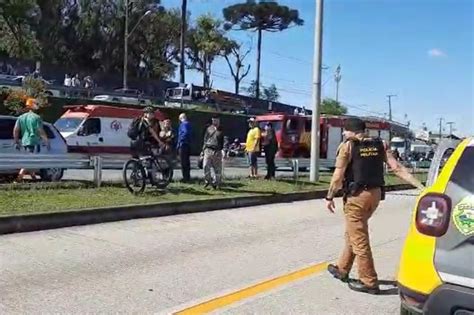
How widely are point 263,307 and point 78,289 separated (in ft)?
5.86

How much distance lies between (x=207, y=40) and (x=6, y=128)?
57.9 m

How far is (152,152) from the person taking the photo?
13000 millimetres

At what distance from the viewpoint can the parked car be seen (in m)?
14.0

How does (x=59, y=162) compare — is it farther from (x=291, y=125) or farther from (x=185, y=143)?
(x=291, y=125)

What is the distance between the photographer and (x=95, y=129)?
81.4 ft

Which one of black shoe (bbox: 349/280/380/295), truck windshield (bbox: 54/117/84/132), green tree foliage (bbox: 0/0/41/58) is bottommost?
black shoe (bbox: 349/280/380/295)

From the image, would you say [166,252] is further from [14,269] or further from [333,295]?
[333,295]

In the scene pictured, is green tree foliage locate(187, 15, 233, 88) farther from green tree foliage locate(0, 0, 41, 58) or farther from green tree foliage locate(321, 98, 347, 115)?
green tree foliage locate(321, 98, 347, 115)

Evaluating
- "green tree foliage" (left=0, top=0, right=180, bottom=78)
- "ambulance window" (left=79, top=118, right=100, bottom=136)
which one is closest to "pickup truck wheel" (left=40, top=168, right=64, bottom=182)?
"ambulance window" (left=79, top=118, right=100, bottom=136)

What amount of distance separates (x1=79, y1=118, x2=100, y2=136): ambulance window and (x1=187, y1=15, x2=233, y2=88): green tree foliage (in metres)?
47.4

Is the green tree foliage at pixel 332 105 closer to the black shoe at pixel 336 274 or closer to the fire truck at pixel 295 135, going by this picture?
the fire truck at pixel 295 135

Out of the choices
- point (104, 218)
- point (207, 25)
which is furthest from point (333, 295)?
point (207, 25)

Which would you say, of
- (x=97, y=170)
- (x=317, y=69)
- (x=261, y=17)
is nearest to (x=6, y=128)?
(x=97, y=170)

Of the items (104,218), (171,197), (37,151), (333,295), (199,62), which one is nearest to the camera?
(333,295)
